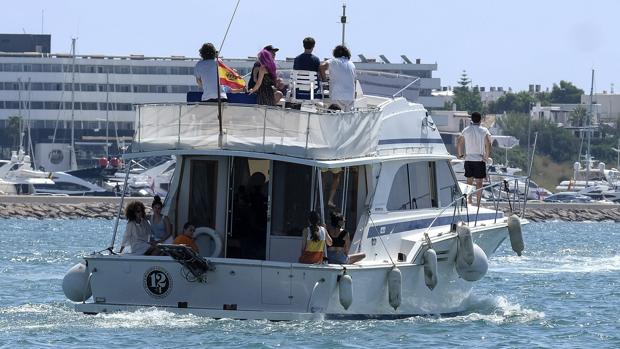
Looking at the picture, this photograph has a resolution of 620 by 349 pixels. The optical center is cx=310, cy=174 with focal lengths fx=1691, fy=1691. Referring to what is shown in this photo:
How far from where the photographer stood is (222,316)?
20.2 m

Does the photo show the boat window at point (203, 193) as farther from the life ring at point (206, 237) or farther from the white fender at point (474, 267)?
the white fender at point (474, 267)

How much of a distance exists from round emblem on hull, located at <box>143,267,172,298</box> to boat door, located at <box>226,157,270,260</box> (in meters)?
1.07

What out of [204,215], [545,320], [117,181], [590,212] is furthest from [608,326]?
[117,181]

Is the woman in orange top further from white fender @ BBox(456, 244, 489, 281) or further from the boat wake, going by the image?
the boat wake

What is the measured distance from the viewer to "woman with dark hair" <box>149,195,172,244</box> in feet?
68.9

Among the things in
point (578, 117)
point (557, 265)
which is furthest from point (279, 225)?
point (578, 117)

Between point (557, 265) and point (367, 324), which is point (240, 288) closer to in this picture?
point (367, 324)

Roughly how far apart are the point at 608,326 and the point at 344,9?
590cm

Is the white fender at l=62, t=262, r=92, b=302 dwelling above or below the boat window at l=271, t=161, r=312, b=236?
below

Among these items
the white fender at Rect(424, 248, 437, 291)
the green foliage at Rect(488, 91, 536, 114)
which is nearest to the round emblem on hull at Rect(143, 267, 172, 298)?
the white fender at Rect(424, 248, 437, 291)

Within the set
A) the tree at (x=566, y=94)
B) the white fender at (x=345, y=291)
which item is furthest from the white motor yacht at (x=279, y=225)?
the tree at (x=566, y=94)

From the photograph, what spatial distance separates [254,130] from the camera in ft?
66.5

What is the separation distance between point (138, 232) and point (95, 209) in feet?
187

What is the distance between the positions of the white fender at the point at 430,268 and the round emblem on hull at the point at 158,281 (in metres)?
3.41
